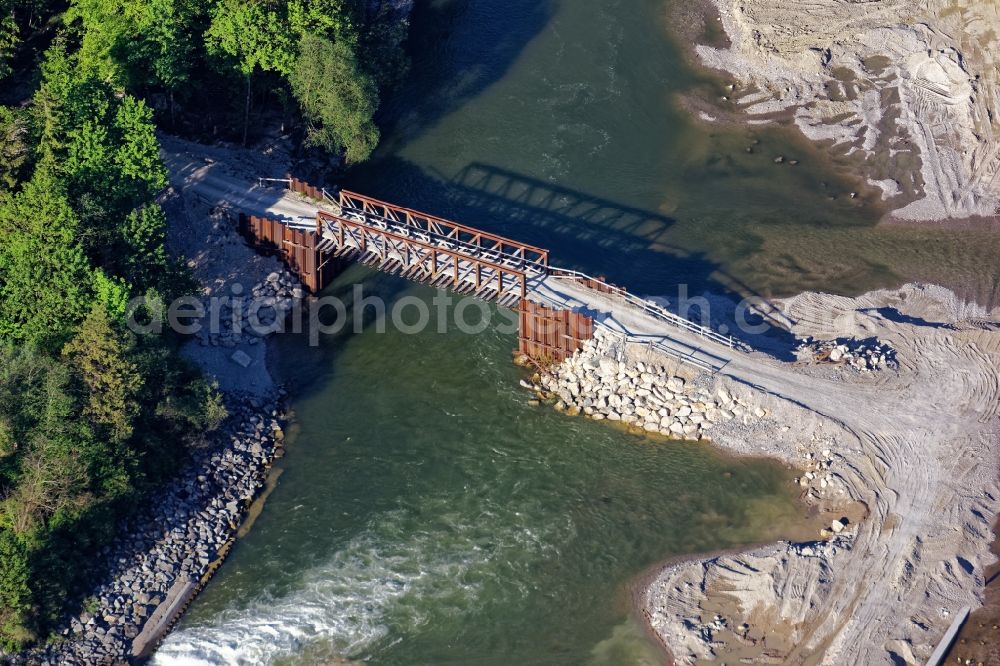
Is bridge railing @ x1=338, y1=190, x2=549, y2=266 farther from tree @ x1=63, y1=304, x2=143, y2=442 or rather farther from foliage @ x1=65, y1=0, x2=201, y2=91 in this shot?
tree @ x1=63, y1=304, x2=143, y2=442

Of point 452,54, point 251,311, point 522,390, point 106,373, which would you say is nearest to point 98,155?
point 251,311

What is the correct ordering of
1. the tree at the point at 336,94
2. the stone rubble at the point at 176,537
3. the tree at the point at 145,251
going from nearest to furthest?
the stone rubble at the point at 176,537
the tree at the point at 145,251
the tree at the point at 336,94

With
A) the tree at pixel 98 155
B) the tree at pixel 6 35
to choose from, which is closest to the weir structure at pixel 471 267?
the tree at pixel 98 155

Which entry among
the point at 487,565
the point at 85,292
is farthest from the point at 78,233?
the point at 487,565

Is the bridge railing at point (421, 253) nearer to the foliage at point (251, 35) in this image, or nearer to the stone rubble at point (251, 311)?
the stone rubble at point (251, 311)

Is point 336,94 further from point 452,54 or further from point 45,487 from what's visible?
point 45,487
